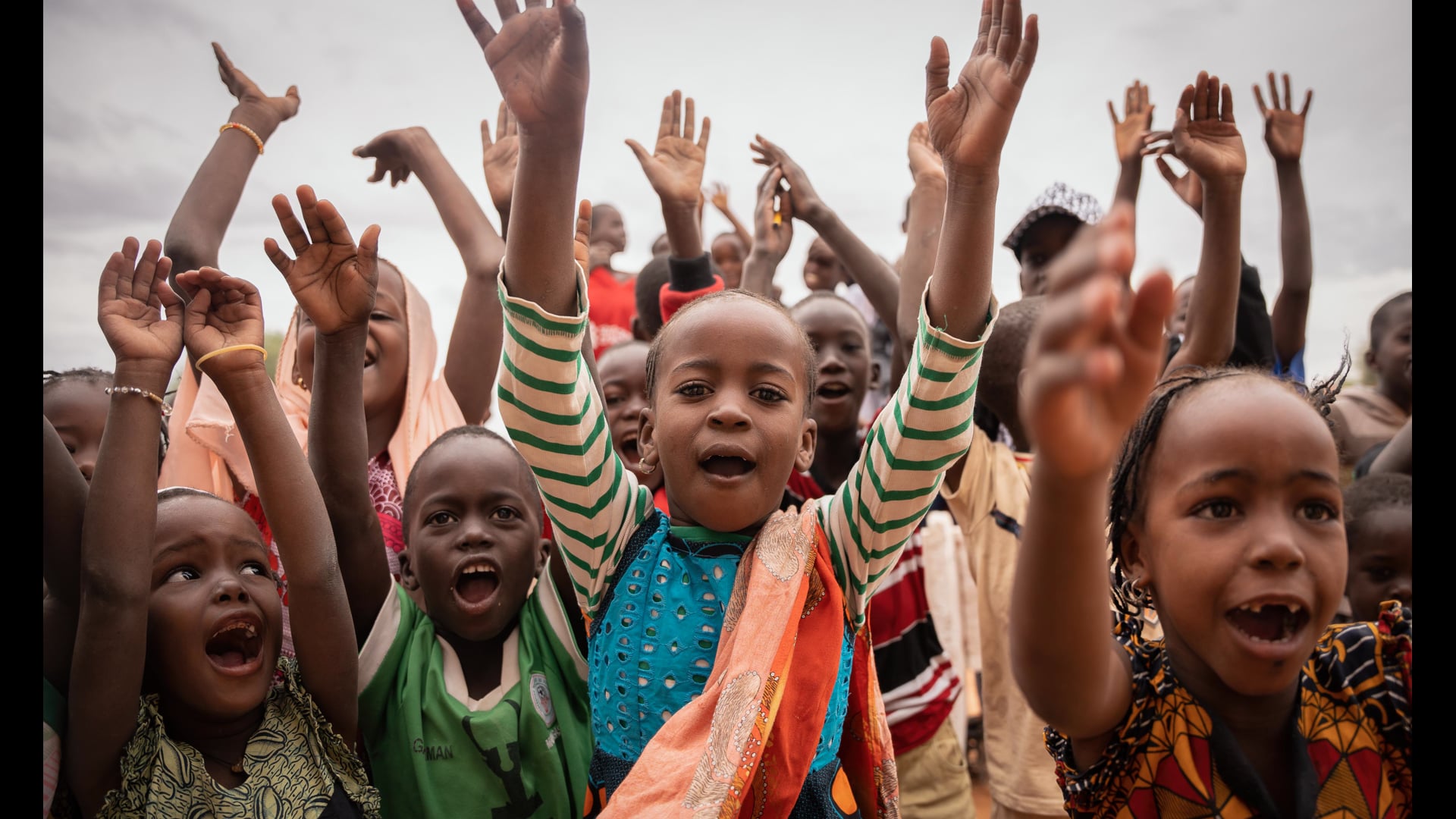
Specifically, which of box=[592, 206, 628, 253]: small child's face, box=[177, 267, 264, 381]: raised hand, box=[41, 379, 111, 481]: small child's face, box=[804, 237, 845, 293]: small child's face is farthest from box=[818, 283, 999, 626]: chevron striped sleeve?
box=[592, 206, 628, 253]: small child's face

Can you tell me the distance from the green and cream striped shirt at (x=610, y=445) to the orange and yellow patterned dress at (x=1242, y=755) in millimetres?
454

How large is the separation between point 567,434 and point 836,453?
178 centimetres

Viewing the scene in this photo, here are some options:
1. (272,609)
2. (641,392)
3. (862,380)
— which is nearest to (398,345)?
(641,392)

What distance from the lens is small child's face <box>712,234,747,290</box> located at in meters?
6.09

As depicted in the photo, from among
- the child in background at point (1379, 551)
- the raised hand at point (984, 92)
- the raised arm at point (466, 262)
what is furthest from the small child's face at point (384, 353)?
the child in background at point (1379, 551)

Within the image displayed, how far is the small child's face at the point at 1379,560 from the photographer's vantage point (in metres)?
2.82

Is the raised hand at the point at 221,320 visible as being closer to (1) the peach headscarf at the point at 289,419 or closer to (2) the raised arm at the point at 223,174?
(1) the peach headscarf at the point at 289,419

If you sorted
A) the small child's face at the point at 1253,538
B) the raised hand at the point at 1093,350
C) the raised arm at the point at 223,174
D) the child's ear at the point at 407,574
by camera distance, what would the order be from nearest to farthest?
the raised hand at the point at 1093,350, the small child's face at the point at 1253,538, the child's ear at the point at 407,574, the raised arm at the point at 223,174

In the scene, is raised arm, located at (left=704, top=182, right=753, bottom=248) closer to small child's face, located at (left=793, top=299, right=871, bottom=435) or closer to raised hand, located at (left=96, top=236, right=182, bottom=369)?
small child's face, located at (left=793, top=299, right=871, bottom=435)

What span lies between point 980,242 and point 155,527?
5.49 ft

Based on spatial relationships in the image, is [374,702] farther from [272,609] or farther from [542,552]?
[542,552]

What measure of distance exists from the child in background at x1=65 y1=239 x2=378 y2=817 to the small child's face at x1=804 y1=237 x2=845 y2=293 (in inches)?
166

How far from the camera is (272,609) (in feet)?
6.87

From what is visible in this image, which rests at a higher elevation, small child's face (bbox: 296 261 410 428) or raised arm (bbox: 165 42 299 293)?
raised arm (bbox: 165 42 299 293)
